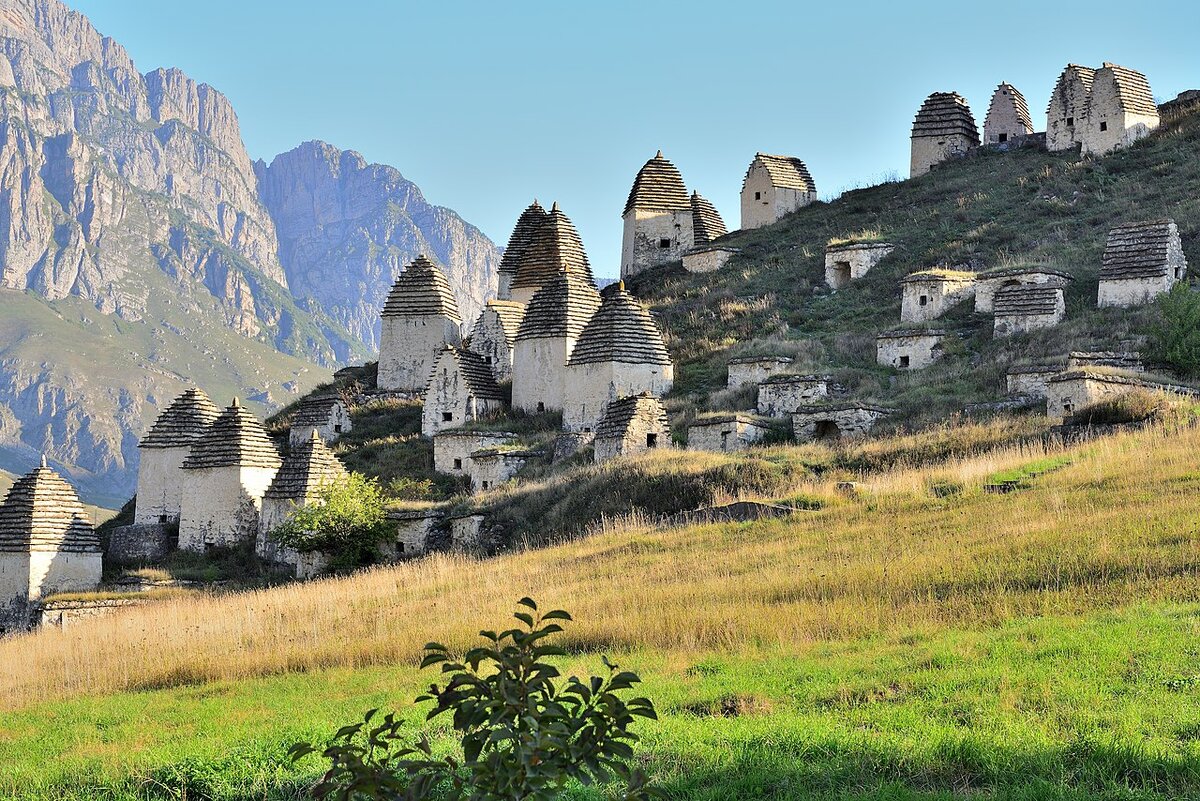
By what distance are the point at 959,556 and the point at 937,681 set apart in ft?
15.6

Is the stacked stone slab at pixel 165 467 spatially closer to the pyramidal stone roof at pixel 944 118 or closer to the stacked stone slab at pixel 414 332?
the stacked stone slab at pixel 414 332

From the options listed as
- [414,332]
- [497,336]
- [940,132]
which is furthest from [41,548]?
[940,132]

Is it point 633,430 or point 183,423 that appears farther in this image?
point 183,423

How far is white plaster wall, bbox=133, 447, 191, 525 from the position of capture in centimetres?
3750

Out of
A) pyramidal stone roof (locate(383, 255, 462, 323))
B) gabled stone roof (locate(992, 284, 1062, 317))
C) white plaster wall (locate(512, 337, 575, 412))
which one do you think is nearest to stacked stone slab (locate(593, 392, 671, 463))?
white plaster wall (locate(512, 337, 575, 412))

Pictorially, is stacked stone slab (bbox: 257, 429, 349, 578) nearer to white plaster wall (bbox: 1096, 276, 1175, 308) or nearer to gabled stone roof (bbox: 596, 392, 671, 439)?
gabled stone roof (bbox: 596, 392, 671, 439)

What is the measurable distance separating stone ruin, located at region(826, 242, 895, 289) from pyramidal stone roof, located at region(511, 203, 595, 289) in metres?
7.51

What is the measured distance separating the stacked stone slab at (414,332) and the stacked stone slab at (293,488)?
39.3ft

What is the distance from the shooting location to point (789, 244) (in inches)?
2071

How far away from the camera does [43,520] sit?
31406mm

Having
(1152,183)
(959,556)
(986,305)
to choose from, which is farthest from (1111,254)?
(959,556)

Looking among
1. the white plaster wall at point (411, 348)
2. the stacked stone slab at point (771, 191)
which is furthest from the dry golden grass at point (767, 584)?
the stacked stone slab at point (771, 191)

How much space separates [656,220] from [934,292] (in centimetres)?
1855

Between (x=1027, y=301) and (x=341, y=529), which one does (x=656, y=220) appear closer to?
(x=1027, y=301)
